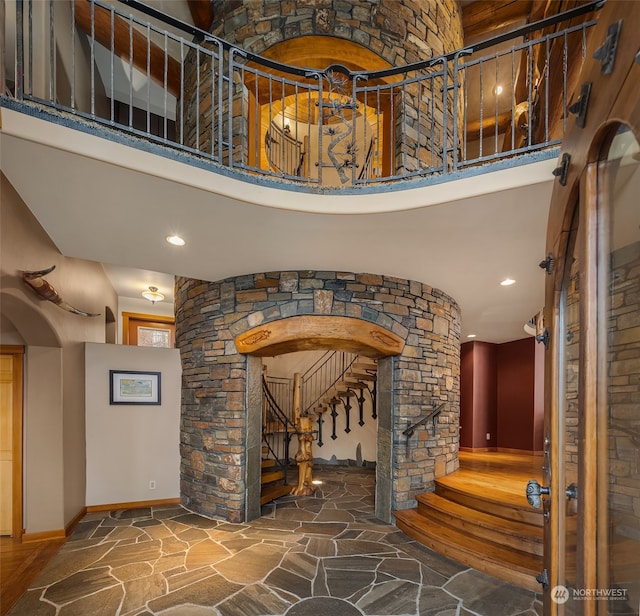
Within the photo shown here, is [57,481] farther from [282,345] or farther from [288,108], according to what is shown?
[288,108]

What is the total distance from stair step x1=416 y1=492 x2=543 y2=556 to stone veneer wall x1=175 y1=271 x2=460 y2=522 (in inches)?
10.9

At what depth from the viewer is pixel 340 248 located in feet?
11.0

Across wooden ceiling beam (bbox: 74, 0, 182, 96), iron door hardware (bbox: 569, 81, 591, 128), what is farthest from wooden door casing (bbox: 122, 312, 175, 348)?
iron door hardware (bbox: 569, 81, 591, 128)

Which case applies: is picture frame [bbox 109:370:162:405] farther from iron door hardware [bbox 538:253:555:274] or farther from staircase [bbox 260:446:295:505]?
iron door hardware [bbox 538:253:555:274]

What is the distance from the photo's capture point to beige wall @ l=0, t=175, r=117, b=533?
2826 millimetres

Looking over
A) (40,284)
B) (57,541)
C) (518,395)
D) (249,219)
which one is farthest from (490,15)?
→ (57,541)

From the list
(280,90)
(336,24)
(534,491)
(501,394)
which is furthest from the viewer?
(501,394)

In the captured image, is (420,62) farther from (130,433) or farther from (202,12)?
(130,433)

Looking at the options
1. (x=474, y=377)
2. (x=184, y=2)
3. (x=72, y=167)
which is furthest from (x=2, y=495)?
(x=474, y=377)

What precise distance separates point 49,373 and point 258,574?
2670mm

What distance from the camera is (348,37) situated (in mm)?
3951

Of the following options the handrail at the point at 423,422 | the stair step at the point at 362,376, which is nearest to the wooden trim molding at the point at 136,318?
the stair step at the point at 362,376

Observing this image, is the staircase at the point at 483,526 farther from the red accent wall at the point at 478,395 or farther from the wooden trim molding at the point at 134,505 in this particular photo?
the red accent wall at the point at 478,395

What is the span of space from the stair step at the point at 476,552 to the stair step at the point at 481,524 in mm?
49
